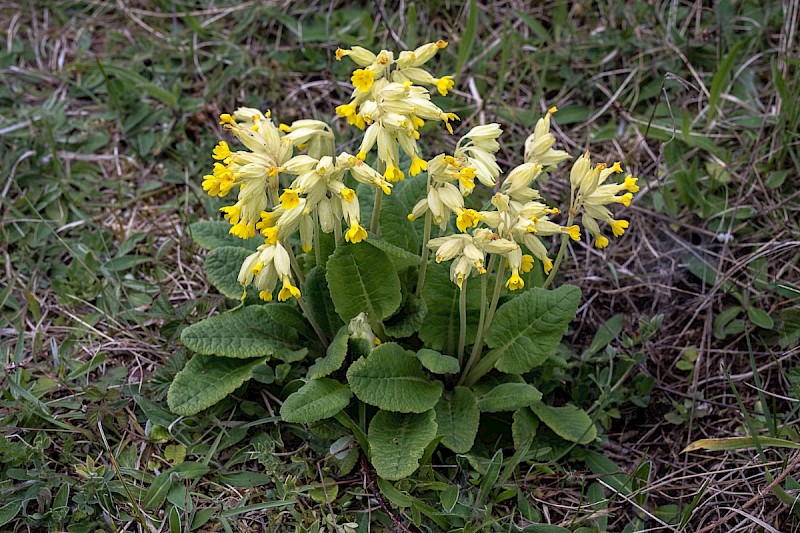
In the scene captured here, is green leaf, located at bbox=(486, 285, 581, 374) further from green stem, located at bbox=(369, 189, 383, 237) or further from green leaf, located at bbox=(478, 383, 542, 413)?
green stem, located at bbox=(369, 189, 383, 237)

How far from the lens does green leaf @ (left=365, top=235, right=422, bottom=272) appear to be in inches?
121

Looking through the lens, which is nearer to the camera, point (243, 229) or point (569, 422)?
point (243, 229)

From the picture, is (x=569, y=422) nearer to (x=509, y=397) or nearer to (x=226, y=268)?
(x=509, y=397)

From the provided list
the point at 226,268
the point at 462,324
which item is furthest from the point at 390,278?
the point at 226,268

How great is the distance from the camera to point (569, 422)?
3.33 meters

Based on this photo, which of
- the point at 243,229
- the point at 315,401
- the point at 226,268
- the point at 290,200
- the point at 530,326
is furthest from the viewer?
the point at 226,268

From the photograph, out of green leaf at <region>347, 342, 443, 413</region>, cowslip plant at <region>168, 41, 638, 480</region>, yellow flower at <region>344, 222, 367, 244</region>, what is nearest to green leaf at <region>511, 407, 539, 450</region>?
cowslip plant at <region>168, 41, 638, 480</region>

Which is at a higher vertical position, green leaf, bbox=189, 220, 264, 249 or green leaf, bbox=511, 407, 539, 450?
green leaf, bbox=189, 220, 264, 249

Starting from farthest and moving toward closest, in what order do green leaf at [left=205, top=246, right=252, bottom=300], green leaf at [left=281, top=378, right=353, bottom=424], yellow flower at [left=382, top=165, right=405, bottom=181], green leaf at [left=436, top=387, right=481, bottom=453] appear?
green leaf at [left=205, top=246, right=252, bottom=300] < green leaf at [left=436, top=387, right=481, bottom=453] < green leaf at [left=281, top=378, right=353, bottom=424] < yellow flower at [left=382, top=165, right=405, bottom=181]

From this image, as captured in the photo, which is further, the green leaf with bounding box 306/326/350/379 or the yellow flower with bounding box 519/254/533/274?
the green leaf with bounding box 306/326/350/379

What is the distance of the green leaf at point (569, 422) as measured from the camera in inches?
129

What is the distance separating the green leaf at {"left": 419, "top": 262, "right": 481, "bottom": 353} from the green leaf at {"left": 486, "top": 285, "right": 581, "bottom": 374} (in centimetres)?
15

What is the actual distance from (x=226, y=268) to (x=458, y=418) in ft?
4.04

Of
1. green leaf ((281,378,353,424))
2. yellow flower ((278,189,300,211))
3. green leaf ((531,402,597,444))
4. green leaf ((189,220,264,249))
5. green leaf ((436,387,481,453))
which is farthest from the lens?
green leaf ((189,220,264,249))
